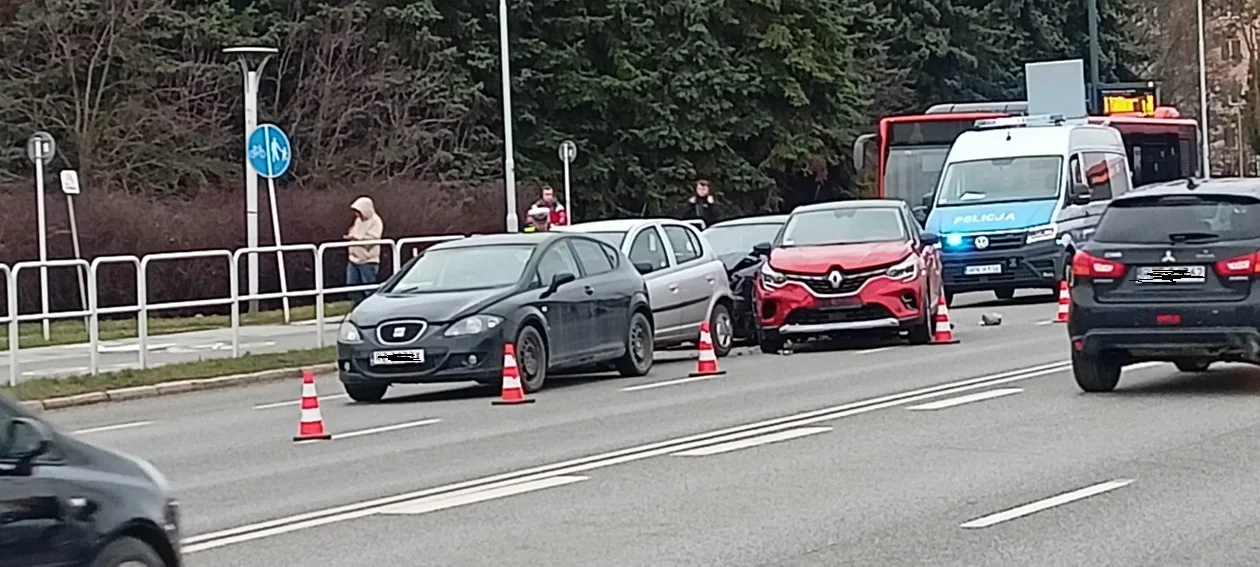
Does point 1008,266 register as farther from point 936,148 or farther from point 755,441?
point 755,441

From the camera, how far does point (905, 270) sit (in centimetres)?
2417

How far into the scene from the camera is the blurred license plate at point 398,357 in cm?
1941

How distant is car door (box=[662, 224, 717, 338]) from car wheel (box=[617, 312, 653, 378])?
1718mm

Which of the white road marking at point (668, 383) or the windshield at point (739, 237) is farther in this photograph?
the windshield at point (739, 237)

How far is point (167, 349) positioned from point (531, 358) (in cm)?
784

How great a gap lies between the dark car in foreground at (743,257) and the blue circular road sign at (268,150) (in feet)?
17.7

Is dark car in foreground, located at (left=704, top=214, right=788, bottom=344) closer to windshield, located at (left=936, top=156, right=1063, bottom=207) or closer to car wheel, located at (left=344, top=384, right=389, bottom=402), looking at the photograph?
car wheel, located at (left=344, top=384, right=389, bottom=402)

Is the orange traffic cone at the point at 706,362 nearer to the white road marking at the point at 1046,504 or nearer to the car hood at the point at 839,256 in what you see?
the car hood at the point at 839,256

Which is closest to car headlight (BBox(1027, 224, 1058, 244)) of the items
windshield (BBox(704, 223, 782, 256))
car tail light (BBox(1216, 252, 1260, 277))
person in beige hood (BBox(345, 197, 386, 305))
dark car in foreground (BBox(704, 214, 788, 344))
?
dark car in foreground (BBox(704, 214, 788, 344))

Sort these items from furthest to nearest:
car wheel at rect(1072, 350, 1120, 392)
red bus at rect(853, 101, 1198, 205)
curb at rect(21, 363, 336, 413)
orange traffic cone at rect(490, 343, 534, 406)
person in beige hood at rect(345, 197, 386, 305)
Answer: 1. red bus at rect(853, 101, 1198, 205)
2. person in beige hood at rect(345, 197, 386, 305)
3. curb at rect(21, 363, 336, 413)
4. orange traffic cone at rect(490, 343, 534, 406)
5. car wheel at rect(1072, 350, 1120, 392)

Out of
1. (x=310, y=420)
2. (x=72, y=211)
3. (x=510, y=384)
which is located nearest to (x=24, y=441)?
(x=310, y=420)

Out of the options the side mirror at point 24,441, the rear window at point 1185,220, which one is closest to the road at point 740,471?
the rear window at point 1185,220

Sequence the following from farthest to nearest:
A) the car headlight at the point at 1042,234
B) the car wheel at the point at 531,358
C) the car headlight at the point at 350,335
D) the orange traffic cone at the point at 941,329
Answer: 1. the car headlight at the point at 1042,234
2. the orange traffic cone at the point at 941,329
3. the car wheel at the point at 531,358
4. the car headlight at the point at 350,335

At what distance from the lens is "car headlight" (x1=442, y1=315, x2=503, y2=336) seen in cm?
1947
